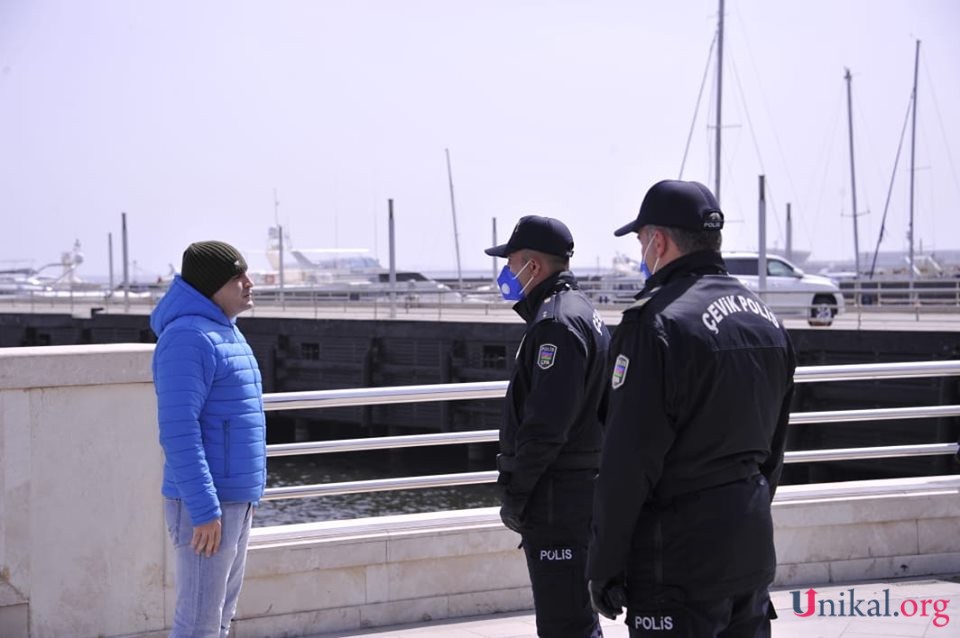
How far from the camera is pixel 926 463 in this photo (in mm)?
18688

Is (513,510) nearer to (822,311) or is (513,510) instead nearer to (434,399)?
(434,399)

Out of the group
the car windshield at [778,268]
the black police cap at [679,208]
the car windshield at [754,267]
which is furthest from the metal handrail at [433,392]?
the car windshield at [778,268]

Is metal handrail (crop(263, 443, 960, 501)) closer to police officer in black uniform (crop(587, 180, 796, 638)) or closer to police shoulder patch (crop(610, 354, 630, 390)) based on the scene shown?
police officer in black uniform (crop(587, 180, 796, 638))

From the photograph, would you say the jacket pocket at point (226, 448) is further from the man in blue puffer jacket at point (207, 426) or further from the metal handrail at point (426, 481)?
the metal handrail at point (426, 481)

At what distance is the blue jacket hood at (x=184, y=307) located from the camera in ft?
13.8

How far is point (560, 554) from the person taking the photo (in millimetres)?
4121

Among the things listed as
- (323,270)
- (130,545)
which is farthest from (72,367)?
(323,270)

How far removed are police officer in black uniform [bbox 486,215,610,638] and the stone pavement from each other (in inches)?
61.5

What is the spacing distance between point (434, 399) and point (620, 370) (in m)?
2.86

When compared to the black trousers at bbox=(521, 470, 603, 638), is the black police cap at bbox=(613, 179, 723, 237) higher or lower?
higher

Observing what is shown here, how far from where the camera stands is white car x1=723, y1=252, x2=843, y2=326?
25.7 metres

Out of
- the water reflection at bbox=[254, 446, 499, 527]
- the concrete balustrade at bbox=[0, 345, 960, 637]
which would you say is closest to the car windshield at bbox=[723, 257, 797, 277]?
the water reflection at bbox=[254, 446, 499, 527]

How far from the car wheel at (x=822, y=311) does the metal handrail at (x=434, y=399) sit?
17394 millimetres

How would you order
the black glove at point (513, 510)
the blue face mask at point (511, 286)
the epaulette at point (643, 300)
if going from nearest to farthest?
the epaulette at point (643, 300) → the black glove at point (513, 510) → the blue face mask at point (511, 286)
